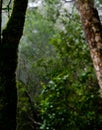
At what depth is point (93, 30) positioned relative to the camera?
4.93 meters

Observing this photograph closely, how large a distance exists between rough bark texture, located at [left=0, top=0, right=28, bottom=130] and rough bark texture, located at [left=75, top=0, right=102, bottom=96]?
117 centimetres

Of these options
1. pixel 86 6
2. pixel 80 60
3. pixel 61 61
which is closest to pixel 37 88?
pixel 61 61

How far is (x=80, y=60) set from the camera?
8.92m

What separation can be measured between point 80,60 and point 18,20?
4727mm

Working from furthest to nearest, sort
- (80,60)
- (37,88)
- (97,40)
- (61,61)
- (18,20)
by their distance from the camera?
1. (37,88)
2. (61,61)
3. (80,60)
4. (97,40)
5. (18,20)

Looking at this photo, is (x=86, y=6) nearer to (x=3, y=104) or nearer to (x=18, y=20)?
(x=18, y=20)

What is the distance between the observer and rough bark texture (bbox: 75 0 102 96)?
467 cm

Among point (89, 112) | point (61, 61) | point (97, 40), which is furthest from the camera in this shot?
point (61, 61)

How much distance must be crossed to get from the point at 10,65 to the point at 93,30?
5.06ft

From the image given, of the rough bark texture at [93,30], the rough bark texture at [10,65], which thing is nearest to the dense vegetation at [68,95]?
the rough bark texture at [93,30]

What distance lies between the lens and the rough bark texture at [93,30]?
15.3 feet

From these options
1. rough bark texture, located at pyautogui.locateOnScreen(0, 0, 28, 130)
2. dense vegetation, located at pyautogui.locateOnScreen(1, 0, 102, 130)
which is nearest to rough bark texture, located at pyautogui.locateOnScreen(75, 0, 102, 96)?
rough bark texture, located at pyautogui.locateOnScreen(0, 0, 28, 130)

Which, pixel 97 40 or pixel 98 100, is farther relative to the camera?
pixel 98 100

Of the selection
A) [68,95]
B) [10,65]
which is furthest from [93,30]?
[68,95]
